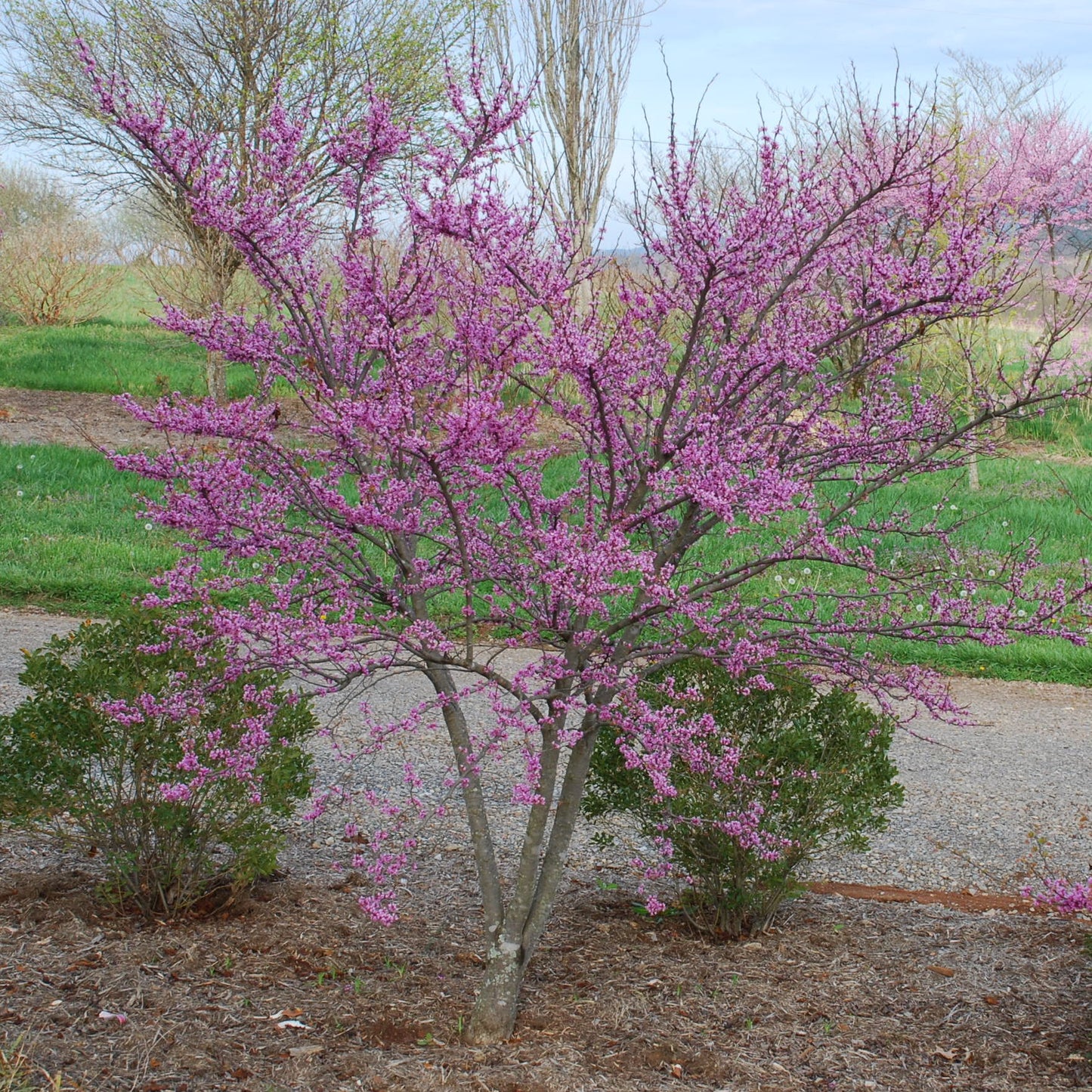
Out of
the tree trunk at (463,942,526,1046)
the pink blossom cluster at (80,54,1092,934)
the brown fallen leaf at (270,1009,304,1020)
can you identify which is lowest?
the brown fallen leaf at (270,1009,304,1020)

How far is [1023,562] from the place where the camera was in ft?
10.7

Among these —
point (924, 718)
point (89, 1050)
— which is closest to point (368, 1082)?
point (89, 1050)

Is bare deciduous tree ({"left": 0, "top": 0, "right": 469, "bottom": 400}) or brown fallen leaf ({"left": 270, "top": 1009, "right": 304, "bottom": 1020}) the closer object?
brown fallen leaf ({"left": 270, "top": 1009, "right": 304, "bottom": 1020})

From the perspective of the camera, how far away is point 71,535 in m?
10.6

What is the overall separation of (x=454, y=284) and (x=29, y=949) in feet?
8.54

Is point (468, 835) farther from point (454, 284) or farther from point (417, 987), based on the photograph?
point (454, 284)

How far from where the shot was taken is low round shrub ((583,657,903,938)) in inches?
148

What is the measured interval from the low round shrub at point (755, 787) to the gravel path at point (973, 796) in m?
0.92

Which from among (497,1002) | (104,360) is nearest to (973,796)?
(497,1002)

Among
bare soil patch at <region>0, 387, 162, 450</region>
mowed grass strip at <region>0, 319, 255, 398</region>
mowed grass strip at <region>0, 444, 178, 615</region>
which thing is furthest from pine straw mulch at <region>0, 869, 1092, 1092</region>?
mowed grass strip at <region>0, 319, 255, 398</region>

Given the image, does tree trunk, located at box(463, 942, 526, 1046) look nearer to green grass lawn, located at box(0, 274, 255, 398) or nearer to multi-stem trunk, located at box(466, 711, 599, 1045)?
multi-stem trunk, located at box(466, 711, 599, 1045)

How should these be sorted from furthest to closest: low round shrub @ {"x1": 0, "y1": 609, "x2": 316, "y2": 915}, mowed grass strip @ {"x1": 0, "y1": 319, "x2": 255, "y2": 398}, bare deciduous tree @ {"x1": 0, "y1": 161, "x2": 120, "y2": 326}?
bare deciduous tree @ {"x1": 0, "y1": 161, "x2": 120, "y2": 326} < mowed grass strip @ {"x1": 0, "y1": 319, "x2": 255, "y2": 398} < low round shrub @ {"x1": 0, "y1": 609, "x2": 316, "y2": 915}

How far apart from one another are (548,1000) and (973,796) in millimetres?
3240

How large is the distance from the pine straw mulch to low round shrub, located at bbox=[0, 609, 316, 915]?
9.9 inches
